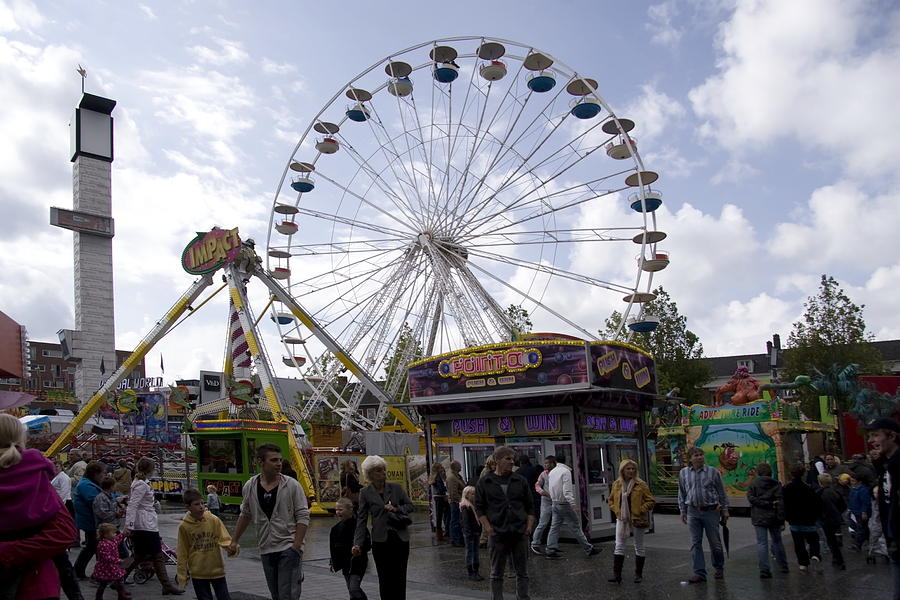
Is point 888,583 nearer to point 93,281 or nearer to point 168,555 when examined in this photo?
point 168,555

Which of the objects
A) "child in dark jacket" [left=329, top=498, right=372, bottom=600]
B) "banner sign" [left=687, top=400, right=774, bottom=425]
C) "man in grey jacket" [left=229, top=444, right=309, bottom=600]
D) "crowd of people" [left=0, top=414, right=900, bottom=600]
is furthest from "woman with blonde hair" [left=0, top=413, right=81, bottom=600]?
"banner sign" [left=687, top=400, right=774, bottom=425]

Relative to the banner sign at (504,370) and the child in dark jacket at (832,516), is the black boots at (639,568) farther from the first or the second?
the banner sign at (504,370)

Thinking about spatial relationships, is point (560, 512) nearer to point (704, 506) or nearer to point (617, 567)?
point (617, 567)

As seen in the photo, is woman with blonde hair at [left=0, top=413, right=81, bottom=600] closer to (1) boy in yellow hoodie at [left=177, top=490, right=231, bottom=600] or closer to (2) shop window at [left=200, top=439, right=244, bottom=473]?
(1) boy in yellow hoodie at [left=177, top=490, right=231, bottom=600]

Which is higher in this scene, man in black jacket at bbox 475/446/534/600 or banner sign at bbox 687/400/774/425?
banner sign at bbox 687/400/774/425

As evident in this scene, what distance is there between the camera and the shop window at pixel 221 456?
2258cm

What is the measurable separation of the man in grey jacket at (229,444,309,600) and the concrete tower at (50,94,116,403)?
5602 centimetres

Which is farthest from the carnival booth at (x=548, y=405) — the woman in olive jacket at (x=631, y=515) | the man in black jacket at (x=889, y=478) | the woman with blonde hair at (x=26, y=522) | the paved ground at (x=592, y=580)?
the woman with blonde hair at (x=26, y=522)

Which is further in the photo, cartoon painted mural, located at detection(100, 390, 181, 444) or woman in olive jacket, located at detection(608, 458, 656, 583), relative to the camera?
cartoon painted mural, located at detection(100, 390, 181, 444)

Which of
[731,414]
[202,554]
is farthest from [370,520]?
[731,414]

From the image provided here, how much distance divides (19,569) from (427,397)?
12.9 meters

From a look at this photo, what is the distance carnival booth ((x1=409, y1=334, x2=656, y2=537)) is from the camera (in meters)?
14.2

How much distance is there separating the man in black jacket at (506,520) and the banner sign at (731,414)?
46.4ft

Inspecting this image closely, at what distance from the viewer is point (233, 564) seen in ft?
40.3
